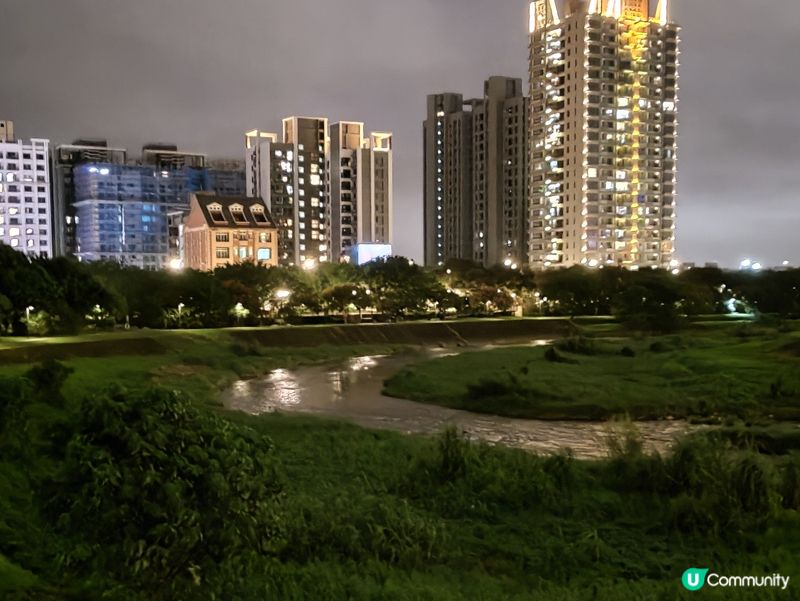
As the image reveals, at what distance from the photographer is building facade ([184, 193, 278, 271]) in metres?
87.4

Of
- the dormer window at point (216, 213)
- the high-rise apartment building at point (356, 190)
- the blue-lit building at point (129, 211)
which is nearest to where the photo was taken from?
the dormer window at point (216, 213)

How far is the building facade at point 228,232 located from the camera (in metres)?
87.4

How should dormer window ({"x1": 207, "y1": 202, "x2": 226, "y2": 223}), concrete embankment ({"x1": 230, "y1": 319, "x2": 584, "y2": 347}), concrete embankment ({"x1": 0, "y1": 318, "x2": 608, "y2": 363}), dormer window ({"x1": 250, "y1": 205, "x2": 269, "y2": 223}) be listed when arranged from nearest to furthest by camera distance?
concrete embankment ({"x1": 0, "y1": 318, "x2": 608, "y2": 363})
concrete embankment ({"x1": 230, "y1": 319, "x2": 584, "y2": 347})
dormer window ({"x1": 207, "y1": 202, "x2": 226, "y2": 223})
dormer window ({"x1": 250, "y1": 205, "x2": 269, "y2": 223})

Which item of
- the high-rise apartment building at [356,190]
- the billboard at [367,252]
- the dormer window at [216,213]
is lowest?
the billboard at [367,252]

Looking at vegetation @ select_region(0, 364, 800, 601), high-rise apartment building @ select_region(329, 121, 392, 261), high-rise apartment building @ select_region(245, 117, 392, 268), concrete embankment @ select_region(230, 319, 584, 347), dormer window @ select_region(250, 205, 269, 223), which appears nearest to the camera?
vegetation @ select_region(0, 364, 800, 601)

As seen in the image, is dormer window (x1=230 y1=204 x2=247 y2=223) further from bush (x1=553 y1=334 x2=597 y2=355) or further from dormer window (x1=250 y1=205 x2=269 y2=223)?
bush (x1=553 y1=334 x2=597 y2=355)

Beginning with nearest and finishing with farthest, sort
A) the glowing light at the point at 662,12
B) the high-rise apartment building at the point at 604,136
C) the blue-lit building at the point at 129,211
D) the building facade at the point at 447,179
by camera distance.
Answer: the high-rise apartment building at the point at 604,136 < the glowing light at the point at 662,12 < the blue-lit building at the point at 129,211 < the building facade at the point at 447,179

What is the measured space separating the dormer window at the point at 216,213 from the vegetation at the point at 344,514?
2867 inches

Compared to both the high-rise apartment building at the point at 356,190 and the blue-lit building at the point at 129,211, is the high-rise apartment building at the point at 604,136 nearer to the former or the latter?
the high-rise apartment building at the point at 356,190

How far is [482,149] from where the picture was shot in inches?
5295

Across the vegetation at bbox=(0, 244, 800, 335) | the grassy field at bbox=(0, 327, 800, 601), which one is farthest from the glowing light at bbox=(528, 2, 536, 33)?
the grassy field at bbox=(0, 327, 800, 601)

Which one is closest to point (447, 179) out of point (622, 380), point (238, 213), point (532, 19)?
point (532, 19)

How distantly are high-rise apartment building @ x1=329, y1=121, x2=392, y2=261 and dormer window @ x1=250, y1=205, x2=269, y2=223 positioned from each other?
34.9 m

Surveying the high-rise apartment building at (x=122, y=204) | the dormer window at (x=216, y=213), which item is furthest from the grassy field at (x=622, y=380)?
the high-rise apartment building at (x=122, y=204)
